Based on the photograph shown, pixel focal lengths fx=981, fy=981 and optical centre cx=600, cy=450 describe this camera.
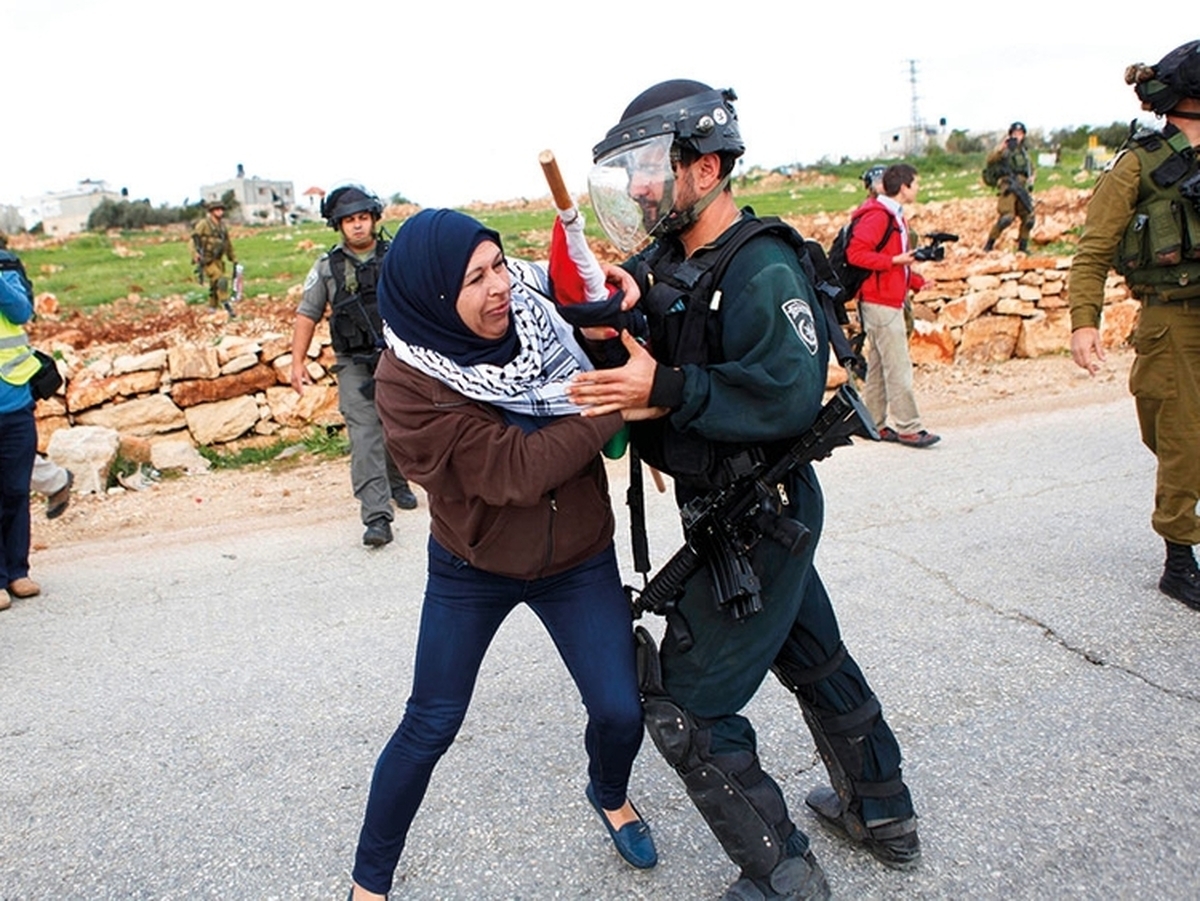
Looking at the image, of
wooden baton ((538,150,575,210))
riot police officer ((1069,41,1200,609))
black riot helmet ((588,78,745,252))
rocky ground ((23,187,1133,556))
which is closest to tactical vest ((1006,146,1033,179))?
rocky ground ((23,187,1133,556))

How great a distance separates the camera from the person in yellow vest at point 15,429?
4.86 m

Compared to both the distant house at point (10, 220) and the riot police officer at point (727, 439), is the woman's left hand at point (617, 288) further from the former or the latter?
the distant house at point (10, 220)

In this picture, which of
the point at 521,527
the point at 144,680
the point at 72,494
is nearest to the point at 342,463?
the point at 72,494

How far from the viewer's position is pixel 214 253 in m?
13.4

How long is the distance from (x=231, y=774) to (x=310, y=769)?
0.26 metres

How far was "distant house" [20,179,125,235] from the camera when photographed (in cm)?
6550

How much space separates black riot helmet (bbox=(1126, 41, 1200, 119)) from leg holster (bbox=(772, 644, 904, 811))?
8.21ft

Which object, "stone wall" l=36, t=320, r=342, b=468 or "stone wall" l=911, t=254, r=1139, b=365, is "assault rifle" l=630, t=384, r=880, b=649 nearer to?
"stone wall" l=36, t=320, r=342, b=468

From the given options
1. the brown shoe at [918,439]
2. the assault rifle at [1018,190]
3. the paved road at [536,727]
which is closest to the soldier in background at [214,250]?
the paved road at [536,727]

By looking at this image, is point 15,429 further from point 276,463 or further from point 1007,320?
point 1007,320

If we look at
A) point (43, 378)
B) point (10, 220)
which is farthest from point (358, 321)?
point (10, 220)

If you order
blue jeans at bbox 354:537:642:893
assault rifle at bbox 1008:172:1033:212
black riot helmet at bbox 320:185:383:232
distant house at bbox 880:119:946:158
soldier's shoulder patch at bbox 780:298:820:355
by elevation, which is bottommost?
blue jeans at bbox 354:537:642:893

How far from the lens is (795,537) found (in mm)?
2205

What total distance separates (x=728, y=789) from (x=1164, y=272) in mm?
2723
